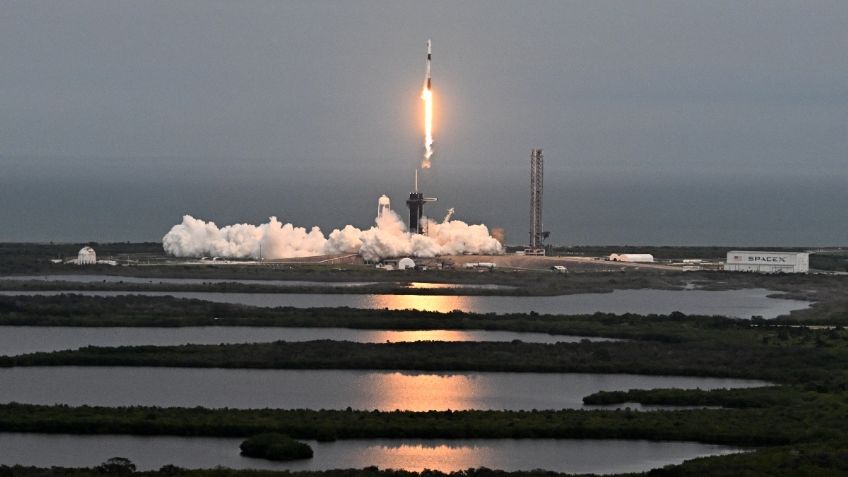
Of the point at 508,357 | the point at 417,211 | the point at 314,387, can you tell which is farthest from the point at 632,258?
the point at 314,387

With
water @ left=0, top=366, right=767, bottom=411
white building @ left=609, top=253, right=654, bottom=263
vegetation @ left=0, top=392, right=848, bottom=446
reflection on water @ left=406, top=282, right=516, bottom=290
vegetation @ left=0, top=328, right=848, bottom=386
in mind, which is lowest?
vegetation @ left=0, top=392, right=848, bottom=446

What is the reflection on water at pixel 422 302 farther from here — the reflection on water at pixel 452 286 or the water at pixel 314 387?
the water at pixel 314 387

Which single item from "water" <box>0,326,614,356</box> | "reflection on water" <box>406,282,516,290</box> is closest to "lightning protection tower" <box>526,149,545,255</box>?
"reflection on water" <box>406,282,516,290</box>

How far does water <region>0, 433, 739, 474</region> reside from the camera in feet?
145

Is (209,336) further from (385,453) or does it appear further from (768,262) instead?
(768,262)

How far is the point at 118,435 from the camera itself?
4750 centimetres

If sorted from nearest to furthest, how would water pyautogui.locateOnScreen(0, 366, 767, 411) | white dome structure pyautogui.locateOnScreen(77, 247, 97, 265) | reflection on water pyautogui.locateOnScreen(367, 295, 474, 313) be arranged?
water pyautogui.locateOnScreen(0, 366, 767, 411) → reflection on water pyautogui.locateOnScreen(367, 295, 474, 313) → white dome structure pyautogui.locateOnScreen(77, 247, 97, 265)

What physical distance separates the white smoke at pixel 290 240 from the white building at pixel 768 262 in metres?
14.3

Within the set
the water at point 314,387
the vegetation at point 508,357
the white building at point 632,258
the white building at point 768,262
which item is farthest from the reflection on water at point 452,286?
the water at point 314,387

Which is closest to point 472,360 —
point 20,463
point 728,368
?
point 728,368

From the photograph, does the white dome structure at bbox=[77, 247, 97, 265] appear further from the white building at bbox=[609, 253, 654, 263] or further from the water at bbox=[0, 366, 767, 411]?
the water at bbox=[0, 366, 767, 411]

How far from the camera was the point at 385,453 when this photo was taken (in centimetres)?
4584

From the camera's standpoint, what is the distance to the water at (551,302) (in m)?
79.0

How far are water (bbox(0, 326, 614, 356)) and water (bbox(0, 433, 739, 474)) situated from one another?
1808 centimetres
